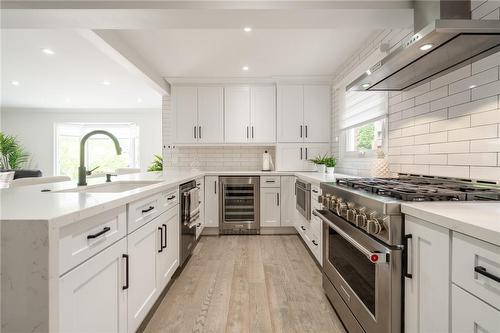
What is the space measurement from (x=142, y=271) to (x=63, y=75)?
14.6ft

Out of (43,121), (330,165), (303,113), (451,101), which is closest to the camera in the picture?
(451,101)

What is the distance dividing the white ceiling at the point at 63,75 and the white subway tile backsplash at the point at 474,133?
386 cm

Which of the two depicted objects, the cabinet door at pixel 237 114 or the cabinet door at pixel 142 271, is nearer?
the cabinet door at pixel 142 271

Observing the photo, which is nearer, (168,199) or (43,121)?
(168,199)

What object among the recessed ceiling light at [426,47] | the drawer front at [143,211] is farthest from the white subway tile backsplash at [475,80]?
the drawer front at [143,211]

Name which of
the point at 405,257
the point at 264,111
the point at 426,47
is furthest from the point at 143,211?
the point at 264,111

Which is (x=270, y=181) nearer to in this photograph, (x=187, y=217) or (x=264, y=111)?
(x=264, y=111)

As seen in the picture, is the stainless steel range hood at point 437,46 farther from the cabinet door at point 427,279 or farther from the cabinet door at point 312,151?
the cabinet door at point 312,151

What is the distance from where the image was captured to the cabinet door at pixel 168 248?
1.85m

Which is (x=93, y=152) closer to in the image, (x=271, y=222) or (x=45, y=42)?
(x=45, y=42)

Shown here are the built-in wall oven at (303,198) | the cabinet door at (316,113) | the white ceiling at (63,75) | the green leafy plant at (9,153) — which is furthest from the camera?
the green leafy plant at (9,153)

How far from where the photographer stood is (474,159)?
1.51 m

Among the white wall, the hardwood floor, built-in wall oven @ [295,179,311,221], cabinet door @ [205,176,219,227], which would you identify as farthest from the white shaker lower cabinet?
the white wall

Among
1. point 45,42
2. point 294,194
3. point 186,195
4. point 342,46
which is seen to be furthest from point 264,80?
point 45,42
